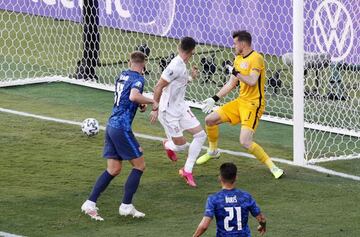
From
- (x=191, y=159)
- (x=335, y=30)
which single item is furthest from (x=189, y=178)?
(x=335, y=30)

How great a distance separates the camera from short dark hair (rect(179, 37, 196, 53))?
1388 cm

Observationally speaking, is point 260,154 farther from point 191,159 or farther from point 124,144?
point 124,144

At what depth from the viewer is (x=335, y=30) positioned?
17688mm

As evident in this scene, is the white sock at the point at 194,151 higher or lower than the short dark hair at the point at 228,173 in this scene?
lower

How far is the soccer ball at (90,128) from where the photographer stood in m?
16.1

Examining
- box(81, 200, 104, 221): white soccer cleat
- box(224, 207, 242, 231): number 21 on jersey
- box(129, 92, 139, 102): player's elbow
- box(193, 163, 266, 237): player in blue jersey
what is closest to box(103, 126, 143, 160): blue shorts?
box(129, 92, 139, 102): player's elbow

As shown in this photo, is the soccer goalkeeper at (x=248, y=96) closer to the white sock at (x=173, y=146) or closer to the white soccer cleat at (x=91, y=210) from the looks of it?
the white sock at (x=173, y=146)

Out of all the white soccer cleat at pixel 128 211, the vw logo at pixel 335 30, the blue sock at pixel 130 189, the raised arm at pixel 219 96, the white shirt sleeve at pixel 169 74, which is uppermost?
the vw logo at pixel 335 30

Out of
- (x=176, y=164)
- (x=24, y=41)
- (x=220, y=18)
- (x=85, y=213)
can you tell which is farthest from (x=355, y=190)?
(x=24, y=41)

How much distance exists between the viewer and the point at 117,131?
12555 mm

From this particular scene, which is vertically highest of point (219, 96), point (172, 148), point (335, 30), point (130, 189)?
point (335, 30)

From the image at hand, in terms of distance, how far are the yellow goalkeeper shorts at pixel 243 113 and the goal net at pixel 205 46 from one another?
1335 millimetres

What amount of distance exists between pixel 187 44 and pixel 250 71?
938 millimetres

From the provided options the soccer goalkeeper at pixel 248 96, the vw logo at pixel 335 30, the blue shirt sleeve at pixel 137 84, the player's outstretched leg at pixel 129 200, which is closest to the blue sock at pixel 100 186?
the player's outstretched leg at pixel 129 200
